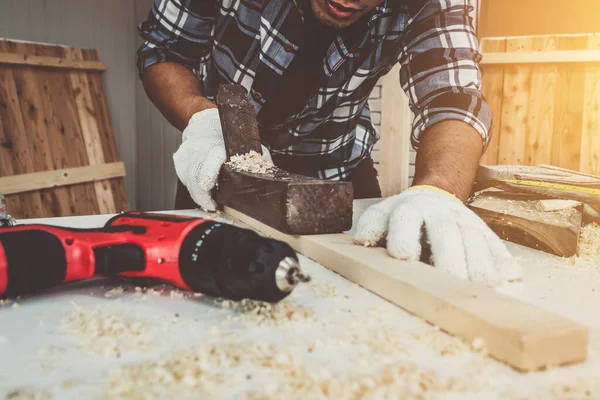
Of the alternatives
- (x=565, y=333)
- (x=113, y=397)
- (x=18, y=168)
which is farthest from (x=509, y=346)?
(x=18, y=168)

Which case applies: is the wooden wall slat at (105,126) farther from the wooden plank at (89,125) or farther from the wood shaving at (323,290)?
the wood shaving at (323,290)

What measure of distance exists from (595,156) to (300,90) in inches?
138

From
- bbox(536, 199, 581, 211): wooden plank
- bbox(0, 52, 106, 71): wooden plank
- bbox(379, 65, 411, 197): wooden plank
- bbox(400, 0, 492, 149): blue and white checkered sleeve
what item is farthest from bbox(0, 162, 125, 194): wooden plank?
bbox(536, 199, 581, 211): wooden plank

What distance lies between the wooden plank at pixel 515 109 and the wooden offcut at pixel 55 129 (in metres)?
3.21

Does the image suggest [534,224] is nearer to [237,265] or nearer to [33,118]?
[237,265]

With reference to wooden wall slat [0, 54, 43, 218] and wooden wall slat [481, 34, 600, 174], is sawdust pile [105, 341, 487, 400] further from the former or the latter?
wooden wall slat [481, 34, 600, 174]

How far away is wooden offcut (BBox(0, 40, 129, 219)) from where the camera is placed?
3.34 m

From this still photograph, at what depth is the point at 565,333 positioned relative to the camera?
23.2 inches

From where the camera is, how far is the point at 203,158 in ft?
4.36

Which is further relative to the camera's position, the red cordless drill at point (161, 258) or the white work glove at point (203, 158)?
the white work glove at point (203, 158)

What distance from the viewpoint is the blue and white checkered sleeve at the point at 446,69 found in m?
1.49

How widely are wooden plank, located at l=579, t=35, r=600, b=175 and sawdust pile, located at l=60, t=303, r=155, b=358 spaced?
4414mm

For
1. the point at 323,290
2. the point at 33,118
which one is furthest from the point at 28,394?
the point at 33,118

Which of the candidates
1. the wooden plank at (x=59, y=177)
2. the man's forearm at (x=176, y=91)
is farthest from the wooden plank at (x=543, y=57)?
the man's forearm at (x=176, y=91)
